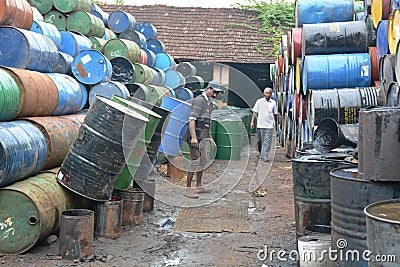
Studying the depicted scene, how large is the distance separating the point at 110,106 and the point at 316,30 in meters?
4.74

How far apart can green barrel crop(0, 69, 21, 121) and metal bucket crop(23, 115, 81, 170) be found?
0.31m

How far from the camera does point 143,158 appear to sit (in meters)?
5.93

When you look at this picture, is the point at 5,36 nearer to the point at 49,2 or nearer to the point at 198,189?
the point at 198,189

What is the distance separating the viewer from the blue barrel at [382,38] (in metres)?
6.94

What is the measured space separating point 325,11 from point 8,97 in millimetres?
6481

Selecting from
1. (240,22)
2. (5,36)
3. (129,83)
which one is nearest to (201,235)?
(5,36)

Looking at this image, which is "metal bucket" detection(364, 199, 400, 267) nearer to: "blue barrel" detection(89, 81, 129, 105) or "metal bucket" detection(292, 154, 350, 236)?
"metal bucket" detection(292, 154, 350, 236)

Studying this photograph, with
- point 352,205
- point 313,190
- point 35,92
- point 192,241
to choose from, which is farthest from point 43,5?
point 352,205

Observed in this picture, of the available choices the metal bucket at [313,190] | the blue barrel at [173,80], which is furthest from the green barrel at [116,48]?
the metal bucket at [313,190]

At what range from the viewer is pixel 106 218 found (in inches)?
209

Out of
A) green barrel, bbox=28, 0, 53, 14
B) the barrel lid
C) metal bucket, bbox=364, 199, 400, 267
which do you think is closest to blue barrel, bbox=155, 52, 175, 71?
green barrel, bbox=28, 0, 53, 14

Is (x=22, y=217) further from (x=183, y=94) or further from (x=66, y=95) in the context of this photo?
(x=183, y=94)

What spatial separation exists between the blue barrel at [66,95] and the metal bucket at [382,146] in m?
3.91

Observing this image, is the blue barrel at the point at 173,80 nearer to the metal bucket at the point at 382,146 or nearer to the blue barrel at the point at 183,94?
the blue barrel at the point at 183,94
